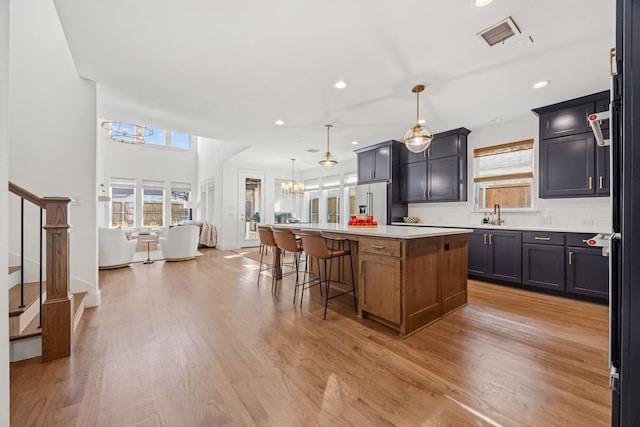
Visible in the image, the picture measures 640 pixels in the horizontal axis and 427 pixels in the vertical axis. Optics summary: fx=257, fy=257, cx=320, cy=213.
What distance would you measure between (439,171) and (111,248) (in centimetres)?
633

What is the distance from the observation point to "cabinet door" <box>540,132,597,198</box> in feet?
10.8

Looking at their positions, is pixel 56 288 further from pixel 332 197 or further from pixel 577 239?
pixel 332 197

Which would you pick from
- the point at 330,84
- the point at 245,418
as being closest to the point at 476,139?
the point at 330,84

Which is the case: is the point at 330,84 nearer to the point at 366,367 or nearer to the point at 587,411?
the point at 366,367

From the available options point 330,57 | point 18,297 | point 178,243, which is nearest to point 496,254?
point 330,57

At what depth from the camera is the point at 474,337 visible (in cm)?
226

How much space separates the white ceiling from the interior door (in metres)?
3.85

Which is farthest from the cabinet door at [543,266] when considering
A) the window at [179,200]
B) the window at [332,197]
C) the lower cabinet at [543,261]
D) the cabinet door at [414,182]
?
the window at [179,200]

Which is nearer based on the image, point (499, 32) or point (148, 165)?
point (499, 32)

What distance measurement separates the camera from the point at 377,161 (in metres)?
5.62

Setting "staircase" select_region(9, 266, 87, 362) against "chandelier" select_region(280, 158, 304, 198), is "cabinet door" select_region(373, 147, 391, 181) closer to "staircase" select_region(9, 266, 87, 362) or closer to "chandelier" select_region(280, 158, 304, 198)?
"chandelier" select_region(280, 158, 304, 198)

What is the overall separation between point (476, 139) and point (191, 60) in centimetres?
452

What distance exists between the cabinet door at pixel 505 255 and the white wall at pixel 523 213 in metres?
0.53

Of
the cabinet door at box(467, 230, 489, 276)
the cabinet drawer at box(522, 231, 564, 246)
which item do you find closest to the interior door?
the cabinet door at box(467, 230, 489, 276)
